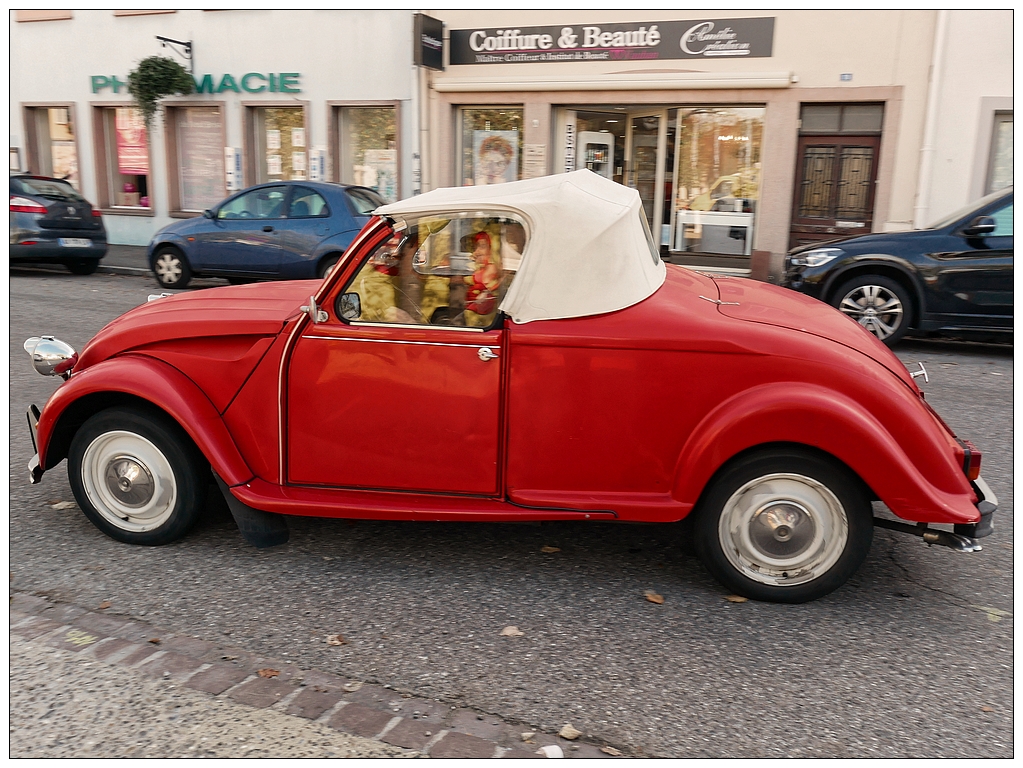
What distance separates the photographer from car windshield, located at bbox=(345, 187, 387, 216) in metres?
12.4

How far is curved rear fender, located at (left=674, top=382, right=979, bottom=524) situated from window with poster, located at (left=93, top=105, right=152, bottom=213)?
19.1 m

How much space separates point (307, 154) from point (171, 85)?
315 cm

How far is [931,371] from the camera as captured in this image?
8258mm

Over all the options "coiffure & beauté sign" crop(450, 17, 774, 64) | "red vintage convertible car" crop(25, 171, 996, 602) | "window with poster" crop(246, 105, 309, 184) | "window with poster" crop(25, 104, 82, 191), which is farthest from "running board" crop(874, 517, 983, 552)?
"window with poster" crop(25, 104, 82, 191)

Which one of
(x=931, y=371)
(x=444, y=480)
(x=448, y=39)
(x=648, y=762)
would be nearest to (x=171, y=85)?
(x=448, y=39)

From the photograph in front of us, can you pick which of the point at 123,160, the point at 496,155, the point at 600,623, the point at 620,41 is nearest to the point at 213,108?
the point at 123,160

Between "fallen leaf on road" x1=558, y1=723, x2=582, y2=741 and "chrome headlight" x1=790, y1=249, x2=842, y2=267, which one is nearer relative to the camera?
"fallen leaf on road" x1=558, y1=723, x2=582, y2=741

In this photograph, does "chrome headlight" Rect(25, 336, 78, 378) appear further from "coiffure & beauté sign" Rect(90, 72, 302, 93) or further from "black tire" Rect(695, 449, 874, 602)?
"coiffure & beauté sign" Rect(90, 72, 302, 93)

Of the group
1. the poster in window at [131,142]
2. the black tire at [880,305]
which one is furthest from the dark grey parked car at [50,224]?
the black tire at [880,305]

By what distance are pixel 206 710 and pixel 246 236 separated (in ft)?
35.6

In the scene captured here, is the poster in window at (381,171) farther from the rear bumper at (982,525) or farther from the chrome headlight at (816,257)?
the rear bumper at (982,525)

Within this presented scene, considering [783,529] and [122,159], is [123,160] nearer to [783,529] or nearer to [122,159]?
[122,159]

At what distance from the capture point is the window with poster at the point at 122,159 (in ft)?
65.2

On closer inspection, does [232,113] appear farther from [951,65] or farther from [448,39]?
[951,65]
